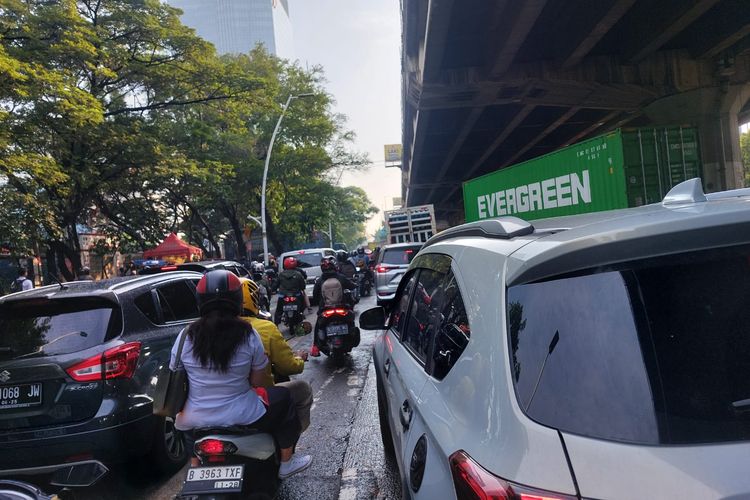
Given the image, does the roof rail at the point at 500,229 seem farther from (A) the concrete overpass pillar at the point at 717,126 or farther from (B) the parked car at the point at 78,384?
(A) the concrete overpass pillar at the point at 717,126

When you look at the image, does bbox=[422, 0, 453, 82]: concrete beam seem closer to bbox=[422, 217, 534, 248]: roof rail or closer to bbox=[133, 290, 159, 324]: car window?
bbox=[133, 290, 159, 324]: car window

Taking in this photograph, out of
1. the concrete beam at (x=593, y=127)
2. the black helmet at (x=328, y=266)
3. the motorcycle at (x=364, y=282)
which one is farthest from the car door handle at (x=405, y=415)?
the concrete beam at (x=593, y=127)

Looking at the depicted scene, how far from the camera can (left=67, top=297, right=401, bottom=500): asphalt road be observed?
3680 mm

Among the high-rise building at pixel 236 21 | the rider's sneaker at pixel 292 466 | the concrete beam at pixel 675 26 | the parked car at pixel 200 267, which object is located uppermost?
the high-rise building at pixel 236 21

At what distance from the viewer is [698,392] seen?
1.25 meters

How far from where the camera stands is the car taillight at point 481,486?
3.99 ft

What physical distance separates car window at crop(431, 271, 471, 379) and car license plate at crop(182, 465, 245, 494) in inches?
42.6

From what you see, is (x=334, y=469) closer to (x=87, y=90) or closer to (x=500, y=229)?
(x=500, y=229)

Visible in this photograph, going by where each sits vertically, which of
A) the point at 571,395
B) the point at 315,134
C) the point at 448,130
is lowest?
the point at 571,395

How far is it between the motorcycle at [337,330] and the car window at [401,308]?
12.4 feet

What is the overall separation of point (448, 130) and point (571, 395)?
→ 23186 millimetres

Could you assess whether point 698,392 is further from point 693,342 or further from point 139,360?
point 139,360

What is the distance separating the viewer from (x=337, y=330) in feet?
24.9

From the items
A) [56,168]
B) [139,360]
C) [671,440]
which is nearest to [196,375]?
[139,360]
